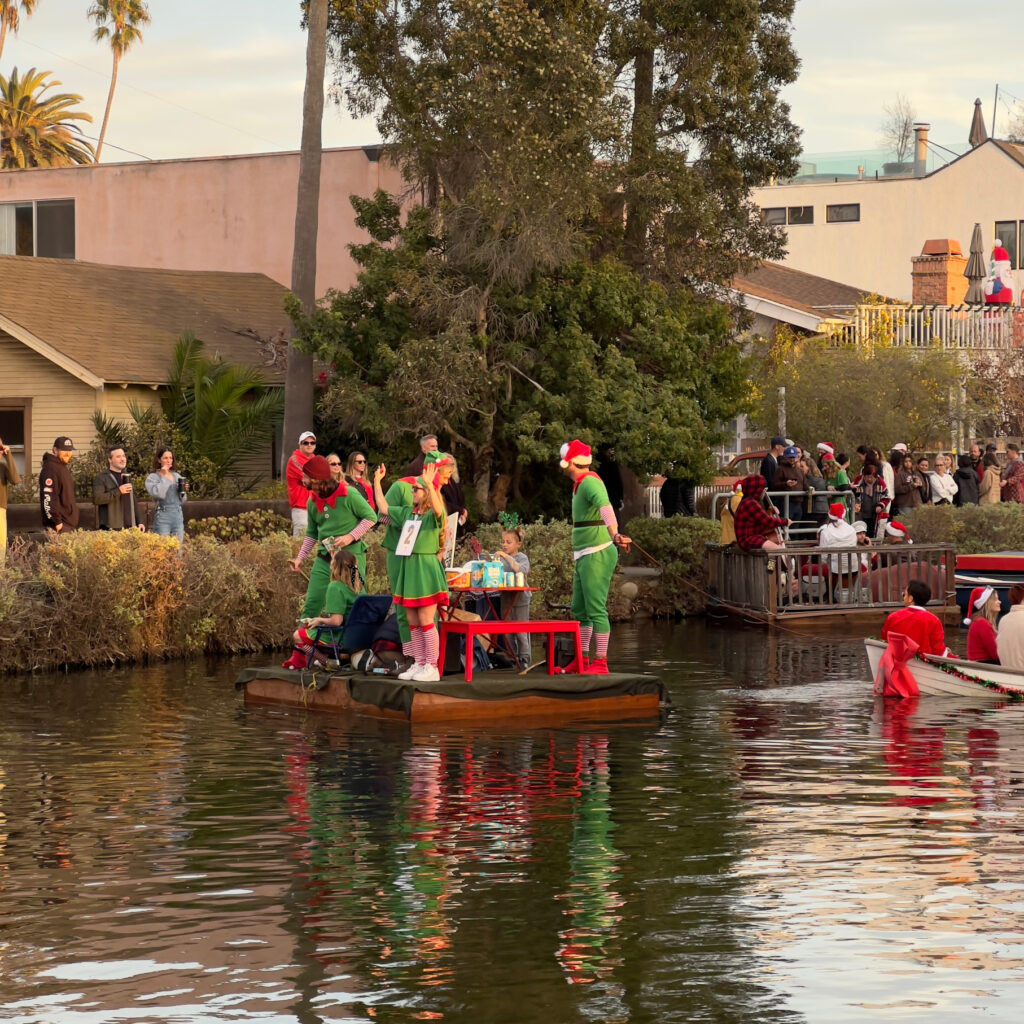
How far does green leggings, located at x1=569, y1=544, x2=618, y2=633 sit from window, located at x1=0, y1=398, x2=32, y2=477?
1656 centimetres

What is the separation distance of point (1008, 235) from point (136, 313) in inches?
1269

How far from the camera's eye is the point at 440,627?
16.5m

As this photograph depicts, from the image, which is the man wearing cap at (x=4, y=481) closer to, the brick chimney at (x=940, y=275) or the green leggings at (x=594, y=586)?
the green leggings at (x=594, y=586)

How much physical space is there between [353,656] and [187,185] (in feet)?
87.2

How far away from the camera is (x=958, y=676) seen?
17.3m

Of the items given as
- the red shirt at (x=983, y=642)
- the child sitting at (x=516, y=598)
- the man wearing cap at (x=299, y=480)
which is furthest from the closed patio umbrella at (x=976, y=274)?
the child sitting at (x=516, y=598)

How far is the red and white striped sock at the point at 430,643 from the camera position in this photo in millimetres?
15906

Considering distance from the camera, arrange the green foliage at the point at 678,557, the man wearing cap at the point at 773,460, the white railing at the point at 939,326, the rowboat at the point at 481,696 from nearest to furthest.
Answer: the rowboat at the point at 481,696 → the man wearing cap at the point at 773,460 → the green foliage at the point at 678,557 → the white railing at the point at 939,326

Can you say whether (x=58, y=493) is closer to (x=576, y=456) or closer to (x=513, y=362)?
(x=576, y=456)

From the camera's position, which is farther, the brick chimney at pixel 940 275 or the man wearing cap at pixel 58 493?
the brick chimney at pixel 940 275

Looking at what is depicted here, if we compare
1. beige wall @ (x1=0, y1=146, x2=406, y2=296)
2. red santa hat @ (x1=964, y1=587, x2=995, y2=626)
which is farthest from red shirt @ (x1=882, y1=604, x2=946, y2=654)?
beige wall @ (x1=0, y1=146, x2=406, y2=296)

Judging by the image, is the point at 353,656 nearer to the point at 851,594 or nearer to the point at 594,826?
the point at 594,826

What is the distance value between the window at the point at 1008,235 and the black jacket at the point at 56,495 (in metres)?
41.1

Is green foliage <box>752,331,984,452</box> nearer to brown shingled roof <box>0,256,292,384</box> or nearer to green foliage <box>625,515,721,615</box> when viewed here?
green foliage <box>625,515,721,615</box>
